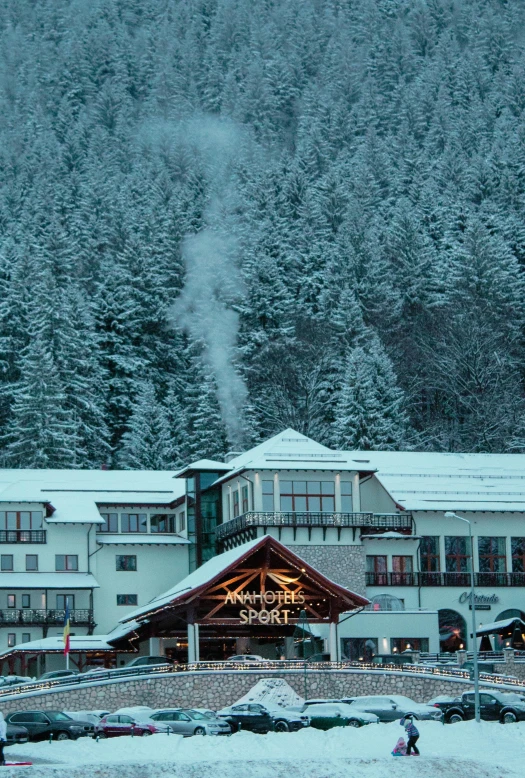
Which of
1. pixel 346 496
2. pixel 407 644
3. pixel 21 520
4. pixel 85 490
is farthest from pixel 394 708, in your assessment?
pixel 85 490

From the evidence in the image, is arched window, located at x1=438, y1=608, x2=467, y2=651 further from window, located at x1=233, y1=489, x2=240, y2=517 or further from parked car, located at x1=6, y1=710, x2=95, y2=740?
parked car, located at x1=6, y1=710, x2=95, y2=740

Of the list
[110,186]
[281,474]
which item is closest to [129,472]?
[281,474]

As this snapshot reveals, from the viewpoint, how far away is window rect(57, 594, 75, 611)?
71.2 meters

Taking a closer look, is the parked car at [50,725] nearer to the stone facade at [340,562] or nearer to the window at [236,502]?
the stone facade at [340,562]

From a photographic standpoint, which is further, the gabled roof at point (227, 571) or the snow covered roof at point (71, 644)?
the snow covered roof at point (71, 644)

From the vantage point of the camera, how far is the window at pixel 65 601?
2802 inches

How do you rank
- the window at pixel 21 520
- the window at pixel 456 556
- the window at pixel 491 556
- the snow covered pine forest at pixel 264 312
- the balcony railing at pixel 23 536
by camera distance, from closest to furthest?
the balcony railing at pixel 23 536 < the window at pixel 21 520 < the window at pixel 456 556 < the window at pixel 491 556 < the snow covered pine forest at pixel 264 312

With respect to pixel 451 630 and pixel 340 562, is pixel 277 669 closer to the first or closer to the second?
pixel 340 562

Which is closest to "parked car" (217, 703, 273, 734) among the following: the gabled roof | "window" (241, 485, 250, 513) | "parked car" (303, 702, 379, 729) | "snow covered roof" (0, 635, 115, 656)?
"parked car" (303, 702, 379, 729)

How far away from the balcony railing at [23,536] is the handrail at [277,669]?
16879 mm

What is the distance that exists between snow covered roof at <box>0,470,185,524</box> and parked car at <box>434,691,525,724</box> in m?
26.1

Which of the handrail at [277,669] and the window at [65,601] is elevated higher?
the window at [65,601]

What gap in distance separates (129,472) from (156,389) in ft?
111

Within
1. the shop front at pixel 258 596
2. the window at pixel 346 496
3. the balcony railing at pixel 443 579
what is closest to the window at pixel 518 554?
the balcony railing at pixel 443 579
